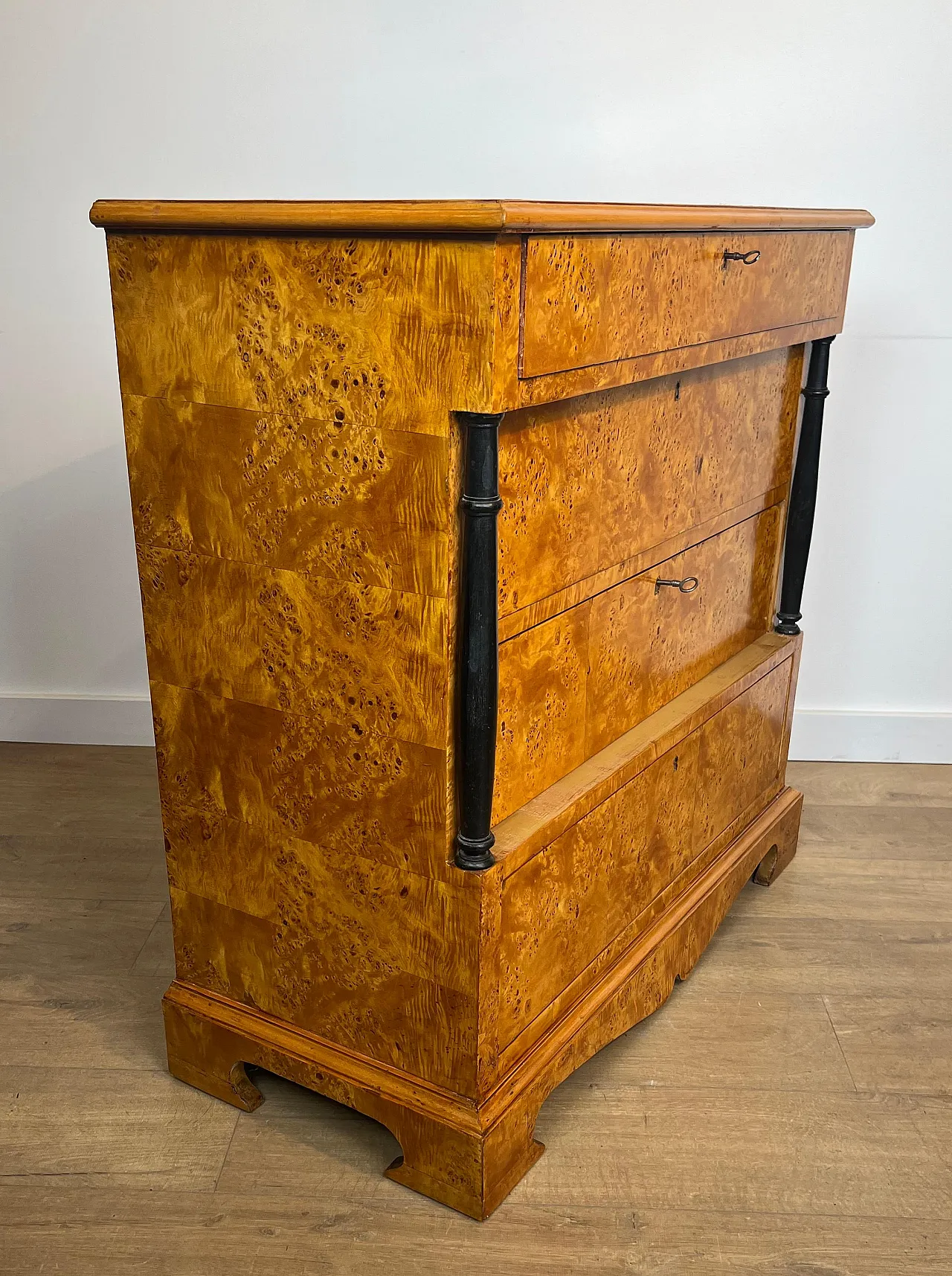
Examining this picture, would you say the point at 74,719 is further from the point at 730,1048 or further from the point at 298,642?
the point at 730,1048

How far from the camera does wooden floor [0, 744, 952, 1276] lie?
1410 millimetres

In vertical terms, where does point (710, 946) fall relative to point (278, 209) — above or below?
below

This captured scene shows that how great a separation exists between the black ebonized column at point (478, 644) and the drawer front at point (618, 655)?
0.09m

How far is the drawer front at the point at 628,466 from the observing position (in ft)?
4.39

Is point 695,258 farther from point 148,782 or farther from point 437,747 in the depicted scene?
point 148,782

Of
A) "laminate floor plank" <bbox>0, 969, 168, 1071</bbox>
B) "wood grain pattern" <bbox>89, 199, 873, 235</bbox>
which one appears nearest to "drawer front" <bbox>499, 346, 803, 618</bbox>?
"wood grain pattern" <bbox>89, 199, 873, 235</bbox>

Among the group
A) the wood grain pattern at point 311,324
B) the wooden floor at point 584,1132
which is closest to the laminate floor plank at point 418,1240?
the wooden floor at point 584,1132

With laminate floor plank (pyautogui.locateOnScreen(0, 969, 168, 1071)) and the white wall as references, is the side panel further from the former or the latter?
the white wall

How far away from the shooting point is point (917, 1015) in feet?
6.17

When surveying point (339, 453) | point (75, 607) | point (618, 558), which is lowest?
point (75, 607)

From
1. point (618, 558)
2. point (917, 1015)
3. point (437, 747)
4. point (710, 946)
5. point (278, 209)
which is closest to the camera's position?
point (278, 209)

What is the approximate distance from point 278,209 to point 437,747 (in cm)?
60

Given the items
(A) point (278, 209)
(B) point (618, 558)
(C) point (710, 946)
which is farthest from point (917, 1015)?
(A) point (278, 209)

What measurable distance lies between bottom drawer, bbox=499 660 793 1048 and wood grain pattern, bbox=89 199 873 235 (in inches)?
29.4
